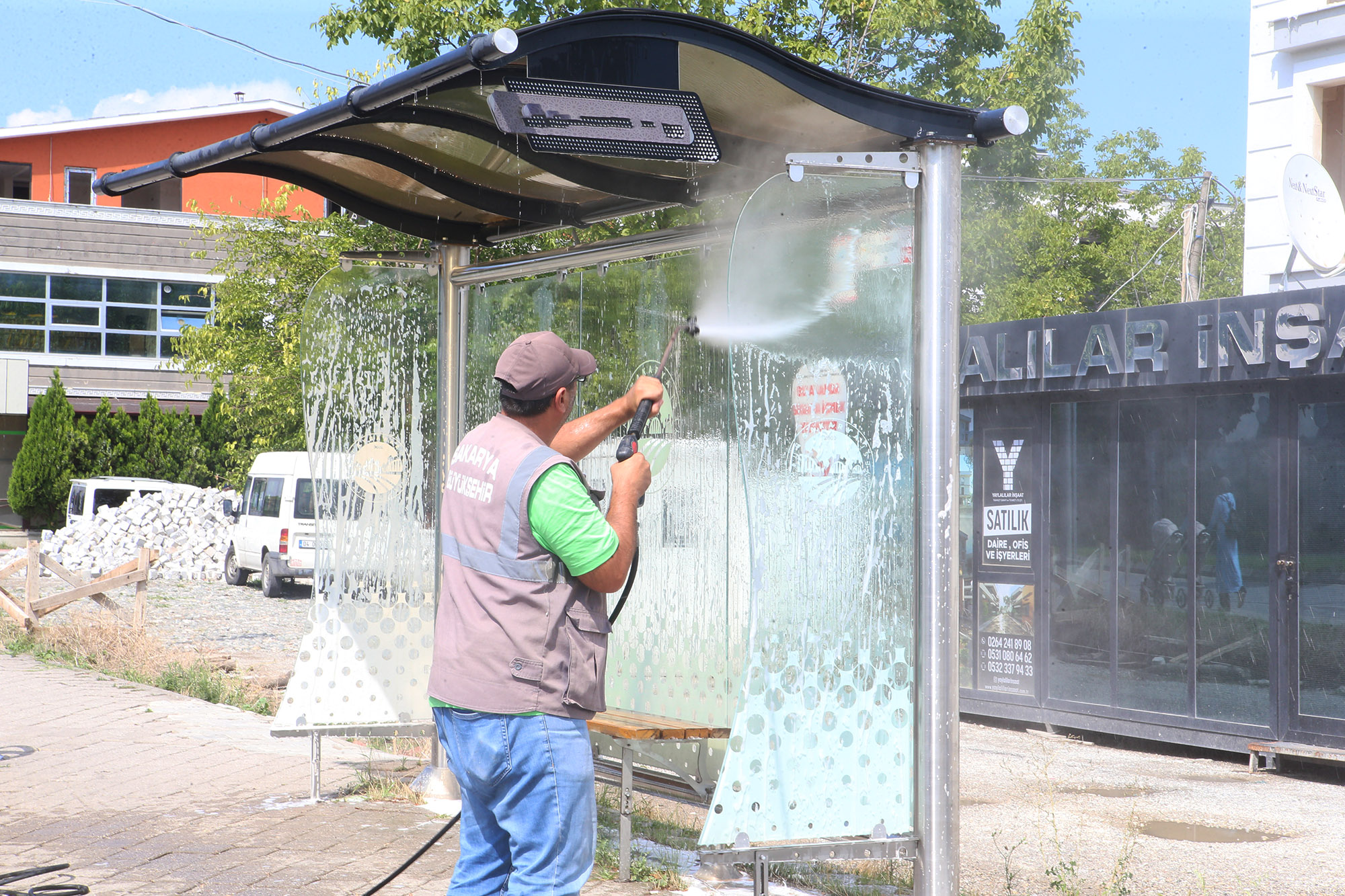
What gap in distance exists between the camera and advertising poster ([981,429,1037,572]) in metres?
10.5

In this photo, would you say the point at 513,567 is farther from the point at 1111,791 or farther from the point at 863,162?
the point at 1111,791

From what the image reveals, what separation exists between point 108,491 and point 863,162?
23882mm

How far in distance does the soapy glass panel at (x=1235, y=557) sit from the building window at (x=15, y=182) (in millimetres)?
34648

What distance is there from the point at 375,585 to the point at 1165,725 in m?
5.78

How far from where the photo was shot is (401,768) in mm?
7371

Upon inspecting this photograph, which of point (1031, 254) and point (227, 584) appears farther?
point (1031, 254)

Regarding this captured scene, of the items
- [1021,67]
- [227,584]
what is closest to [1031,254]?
[1021,67]

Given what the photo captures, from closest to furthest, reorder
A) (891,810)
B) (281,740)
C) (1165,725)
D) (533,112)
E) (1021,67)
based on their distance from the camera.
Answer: (533,112) < (891,810) < (281,740) < (1165,725) < (1021,67)

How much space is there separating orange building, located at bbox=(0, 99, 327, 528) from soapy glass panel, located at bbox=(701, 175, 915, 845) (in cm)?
2981

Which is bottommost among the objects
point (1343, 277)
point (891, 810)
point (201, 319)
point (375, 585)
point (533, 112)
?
point (891, 810)

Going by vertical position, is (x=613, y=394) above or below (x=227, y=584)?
above

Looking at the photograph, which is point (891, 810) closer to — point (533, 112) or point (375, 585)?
point (533, 112)

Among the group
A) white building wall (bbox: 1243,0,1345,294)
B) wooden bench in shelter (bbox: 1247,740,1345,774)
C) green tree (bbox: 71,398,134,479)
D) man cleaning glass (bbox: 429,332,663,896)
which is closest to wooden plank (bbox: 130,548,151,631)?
wooden bench in shelter (bbox: 1247,740,1345,774)

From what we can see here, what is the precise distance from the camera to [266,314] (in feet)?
56.1
